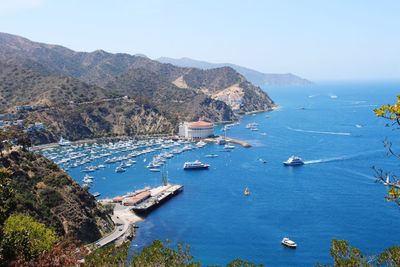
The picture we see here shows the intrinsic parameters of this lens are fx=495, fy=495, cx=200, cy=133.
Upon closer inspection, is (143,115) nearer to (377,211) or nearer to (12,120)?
(12,120)

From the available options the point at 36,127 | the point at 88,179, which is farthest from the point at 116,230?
the point at 36,127

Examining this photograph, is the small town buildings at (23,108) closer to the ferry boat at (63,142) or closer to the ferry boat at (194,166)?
the ferry boat at (63,142)

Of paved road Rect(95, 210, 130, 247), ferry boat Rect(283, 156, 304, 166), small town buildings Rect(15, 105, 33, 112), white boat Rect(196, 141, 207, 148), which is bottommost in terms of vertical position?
paved road Rect(95, 210, 130, 247)

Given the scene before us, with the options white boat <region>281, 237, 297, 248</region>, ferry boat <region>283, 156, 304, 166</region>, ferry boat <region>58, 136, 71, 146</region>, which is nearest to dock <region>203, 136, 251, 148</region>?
ferry boat <region>283, 156, 304, 166</region>

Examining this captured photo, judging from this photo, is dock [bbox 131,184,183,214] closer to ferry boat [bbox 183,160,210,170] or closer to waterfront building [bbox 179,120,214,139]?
ferry boat [bbox 183,160,210,170]

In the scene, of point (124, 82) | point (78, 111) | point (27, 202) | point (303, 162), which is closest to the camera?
point (27, 202)

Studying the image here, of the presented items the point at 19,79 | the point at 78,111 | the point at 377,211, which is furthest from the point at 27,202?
the point at 19,79
